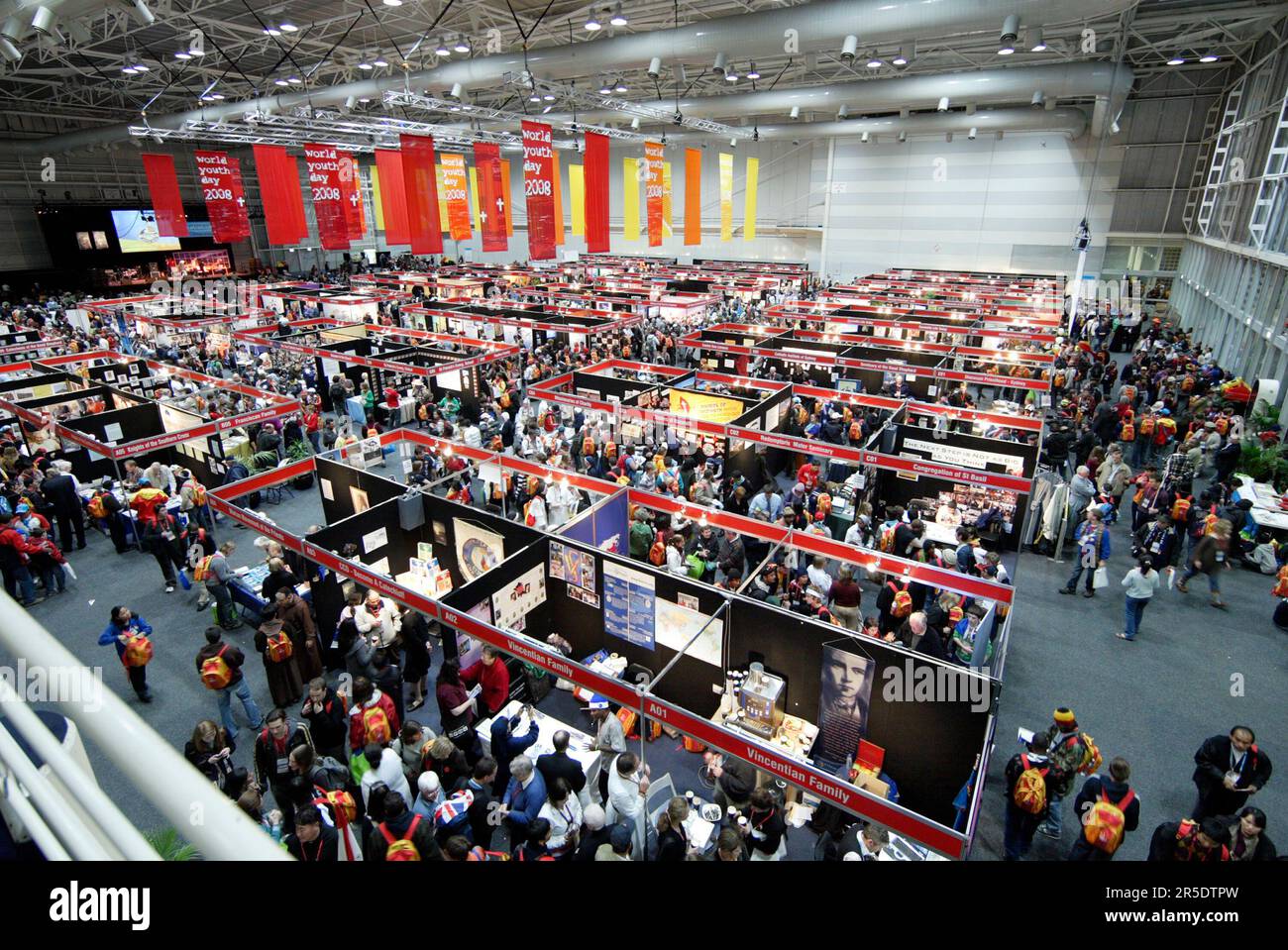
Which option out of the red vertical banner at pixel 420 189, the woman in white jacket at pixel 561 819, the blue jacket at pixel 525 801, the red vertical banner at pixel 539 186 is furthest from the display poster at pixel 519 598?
the red vertical banner at pixel 420 189

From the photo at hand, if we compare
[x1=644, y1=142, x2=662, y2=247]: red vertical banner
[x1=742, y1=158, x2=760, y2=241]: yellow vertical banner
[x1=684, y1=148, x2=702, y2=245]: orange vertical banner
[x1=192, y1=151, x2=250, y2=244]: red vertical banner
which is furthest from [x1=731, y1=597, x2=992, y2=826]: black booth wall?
[x1=742, y1=158, x2=760, y2=241]: yellow vertical banner

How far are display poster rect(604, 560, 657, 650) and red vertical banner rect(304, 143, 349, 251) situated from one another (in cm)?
1782

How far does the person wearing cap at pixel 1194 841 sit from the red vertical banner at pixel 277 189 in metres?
23.4

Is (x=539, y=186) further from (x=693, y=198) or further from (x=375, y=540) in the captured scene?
(x=375, y=540)

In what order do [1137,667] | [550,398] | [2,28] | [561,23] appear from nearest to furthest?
[1137,667]
[2,28]
[550,398]
[561,23]

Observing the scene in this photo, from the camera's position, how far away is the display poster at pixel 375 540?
8672 mm

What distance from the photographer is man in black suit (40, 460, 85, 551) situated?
35.9ft

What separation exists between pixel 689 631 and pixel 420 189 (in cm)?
1562

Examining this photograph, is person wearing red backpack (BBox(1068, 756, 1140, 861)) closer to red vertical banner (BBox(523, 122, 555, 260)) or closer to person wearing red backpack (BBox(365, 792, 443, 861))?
person wearing red backpack (BBox(365, 792, 443, 861))

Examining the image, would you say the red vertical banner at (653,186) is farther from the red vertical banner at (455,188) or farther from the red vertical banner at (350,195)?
the red vertical banner at (350,195)
